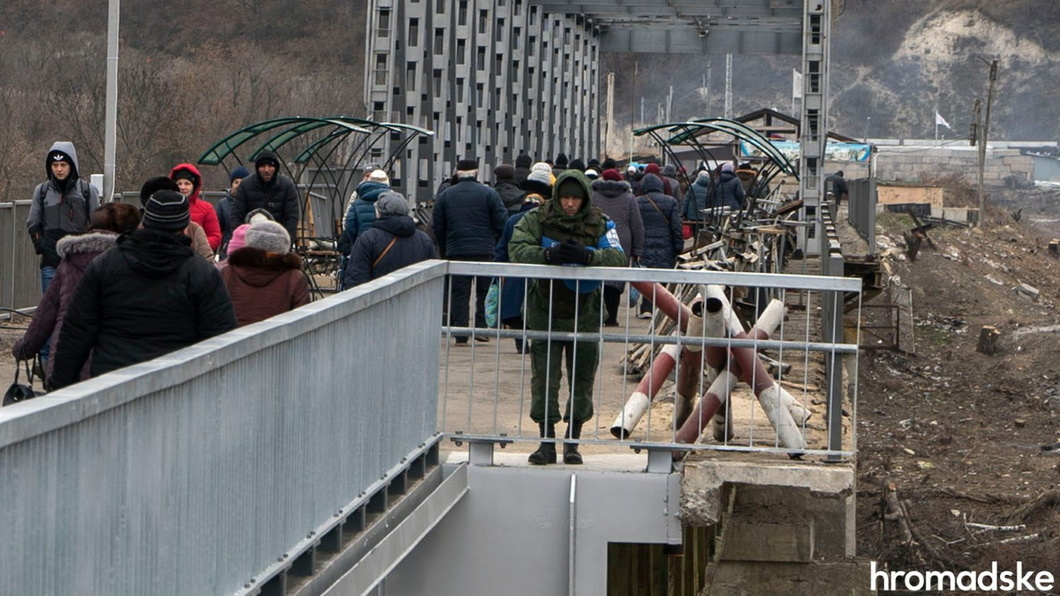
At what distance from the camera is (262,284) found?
24.8 ft

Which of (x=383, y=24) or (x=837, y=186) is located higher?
(x=383, y=24)

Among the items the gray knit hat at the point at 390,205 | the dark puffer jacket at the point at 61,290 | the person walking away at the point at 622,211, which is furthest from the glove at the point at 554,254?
the person walking away at the point at 622,211

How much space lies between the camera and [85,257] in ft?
23.4

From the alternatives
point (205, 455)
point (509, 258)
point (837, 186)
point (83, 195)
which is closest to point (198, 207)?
point (83, 195)

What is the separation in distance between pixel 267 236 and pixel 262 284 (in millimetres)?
212

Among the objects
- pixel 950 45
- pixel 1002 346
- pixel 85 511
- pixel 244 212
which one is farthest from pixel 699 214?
pixel 950 45

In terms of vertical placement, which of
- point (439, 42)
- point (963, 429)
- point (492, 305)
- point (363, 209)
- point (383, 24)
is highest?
point (439, 42)

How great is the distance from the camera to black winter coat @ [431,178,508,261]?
12.9 m

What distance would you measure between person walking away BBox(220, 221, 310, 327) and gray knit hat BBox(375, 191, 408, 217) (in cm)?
285

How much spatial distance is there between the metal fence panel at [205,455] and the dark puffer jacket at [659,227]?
8473 millimetres

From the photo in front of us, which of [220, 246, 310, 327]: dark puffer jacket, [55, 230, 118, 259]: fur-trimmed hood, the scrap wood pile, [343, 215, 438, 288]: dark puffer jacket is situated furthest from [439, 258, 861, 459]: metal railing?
the scrap wood pile

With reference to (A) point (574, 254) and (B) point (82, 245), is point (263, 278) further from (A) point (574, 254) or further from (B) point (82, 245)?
(A) point (574, 254)

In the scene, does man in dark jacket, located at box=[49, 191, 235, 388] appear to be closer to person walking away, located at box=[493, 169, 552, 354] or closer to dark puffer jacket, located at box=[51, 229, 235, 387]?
dark puffer jacket, located at box=[51, 229, 235, 387]

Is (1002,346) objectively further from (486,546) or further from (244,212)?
(486,546)
